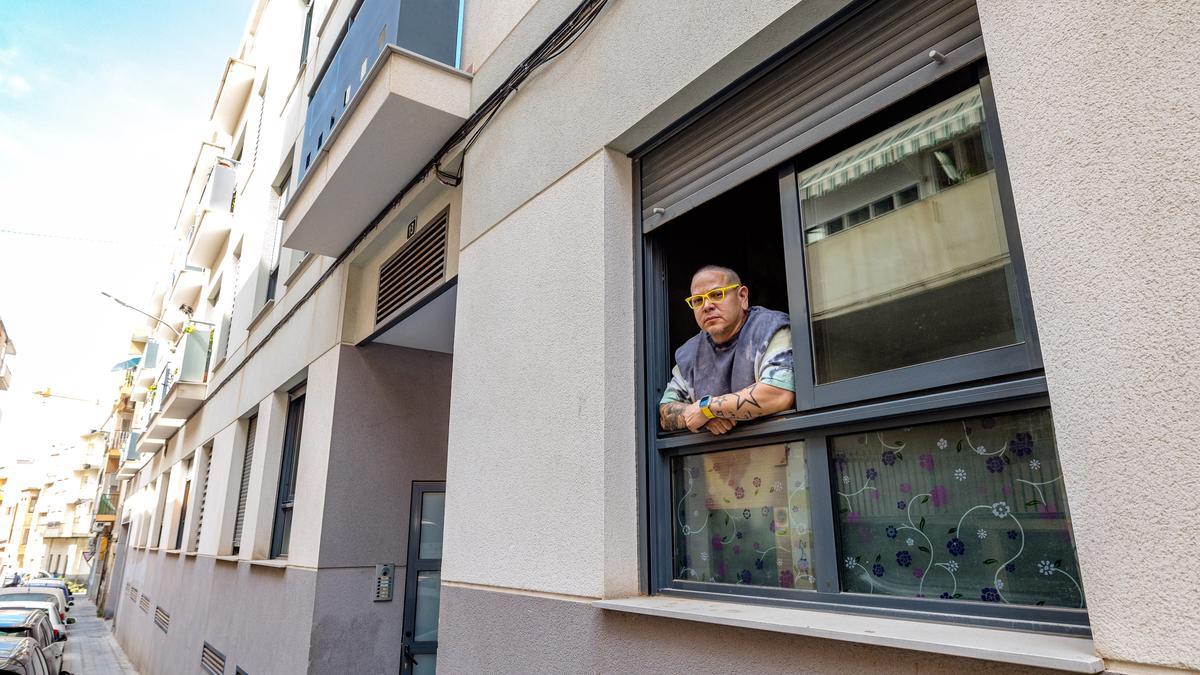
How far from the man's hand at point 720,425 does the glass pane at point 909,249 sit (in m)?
0.37

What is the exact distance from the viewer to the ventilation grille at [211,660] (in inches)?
320

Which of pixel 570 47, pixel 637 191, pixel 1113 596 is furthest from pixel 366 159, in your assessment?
pixel 1113 596

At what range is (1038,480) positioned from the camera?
1.65m

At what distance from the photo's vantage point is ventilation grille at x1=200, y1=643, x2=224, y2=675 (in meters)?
8.13

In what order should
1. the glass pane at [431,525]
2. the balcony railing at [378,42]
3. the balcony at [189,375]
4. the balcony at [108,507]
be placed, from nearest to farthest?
1. the balcony railing at [378,42]
2. the glass pane at [431,525]
3. the balcony at [189,375]
4. the balcony at [108,507]

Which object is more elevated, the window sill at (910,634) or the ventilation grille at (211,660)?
the window sill at (910,634)

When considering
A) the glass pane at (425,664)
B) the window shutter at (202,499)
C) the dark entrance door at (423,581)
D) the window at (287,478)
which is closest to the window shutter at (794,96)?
the dark entrance door at (423,581)

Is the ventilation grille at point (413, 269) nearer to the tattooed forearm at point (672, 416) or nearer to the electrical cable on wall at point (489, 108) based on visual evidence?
the electrical cable on wall at point (489, 108)

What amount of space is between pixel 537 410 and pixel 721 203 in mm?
1230

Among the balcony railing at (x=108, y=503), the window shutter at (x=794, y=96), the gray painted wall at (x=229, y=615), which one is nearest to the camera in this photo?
the window shutter at (x=794, y=96)

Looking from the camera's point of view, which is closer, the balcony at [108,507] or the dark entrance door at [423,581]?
the dark entrance door at [423,581]

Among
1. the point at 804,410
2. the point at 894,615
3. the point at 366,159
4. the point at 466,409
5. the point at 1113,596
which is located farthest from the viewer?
the point at 366,159

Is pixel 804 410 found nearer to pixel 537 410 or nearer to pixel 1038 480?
pixel 1038 480

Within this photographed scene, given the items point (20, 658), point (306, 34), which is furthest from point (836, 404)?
point (306, 34)
